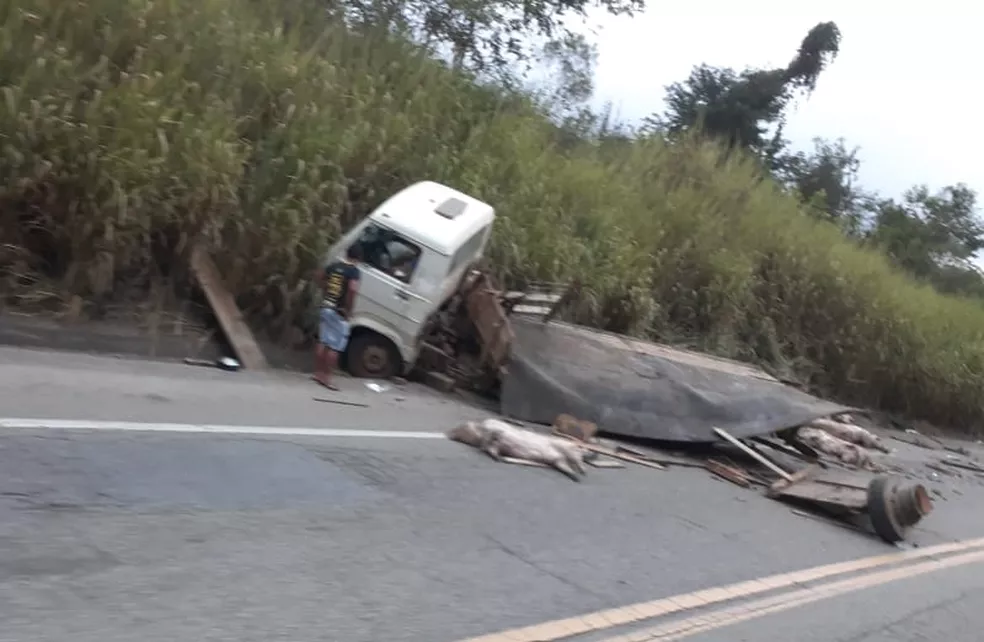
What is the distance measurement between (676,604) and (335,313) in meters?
6.33

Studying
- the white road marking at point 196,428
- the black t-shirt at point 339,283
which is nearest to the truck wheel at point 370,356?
the black t-shirt at point 339,283

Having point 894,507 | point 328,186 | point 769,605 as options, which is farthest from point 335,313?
point 769,605

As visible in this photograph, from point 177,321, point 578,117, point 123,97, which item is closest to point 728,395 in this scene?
point 177,321

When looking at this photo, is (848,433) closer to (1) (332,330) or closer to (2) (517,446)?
(2) (517,446)

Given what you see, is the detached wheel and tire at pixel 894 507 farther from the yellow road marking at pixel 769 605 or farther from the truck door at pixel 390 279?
the truck door at pixel 390 279

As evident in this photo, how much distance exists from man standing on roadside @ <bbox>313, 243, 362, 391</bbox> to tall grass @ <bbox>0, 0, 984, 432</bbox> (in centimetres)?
122

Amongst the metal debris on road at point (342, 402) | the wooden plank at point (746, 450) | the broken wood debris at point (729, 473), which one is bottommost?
the metal debris on road at point (342, 402)

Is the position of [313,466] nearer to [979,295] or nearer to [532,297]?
[532,297]

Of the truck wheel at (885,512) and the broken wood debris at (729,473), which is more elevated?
the truck wheel at (885,512)

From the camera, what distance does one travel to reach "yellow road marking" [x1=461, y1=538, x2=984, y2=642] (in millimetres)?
5465

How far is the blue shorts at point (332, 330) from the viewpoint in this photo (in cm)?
1186

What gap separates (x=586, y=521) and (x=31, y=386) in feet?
14.0

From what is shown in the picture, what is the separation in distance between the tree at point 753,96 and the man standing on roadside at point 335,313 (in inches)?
1032

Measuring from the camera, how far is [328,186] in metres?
13.6
